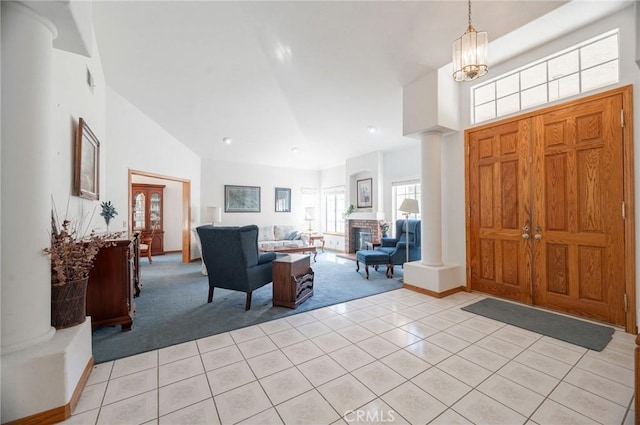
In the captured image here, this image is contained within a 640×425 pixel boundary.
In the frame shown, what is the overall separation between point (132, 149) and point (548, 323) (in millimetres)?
6535

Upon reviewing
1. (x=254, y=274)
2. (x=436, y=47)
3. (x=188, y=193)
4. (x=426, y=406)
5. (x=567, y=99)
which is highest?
(x=436, y=47)

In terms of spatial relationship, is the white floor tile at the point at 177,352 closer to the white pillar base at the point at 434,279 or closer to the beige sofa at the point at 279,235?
the white pillar base at the point at 434,279

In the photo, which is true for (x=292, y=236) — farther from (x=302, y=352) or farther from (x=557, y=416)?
(x=557, y=416)

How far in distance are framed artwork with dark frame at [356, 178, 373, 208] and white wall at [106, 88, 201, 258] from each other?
4.46 m

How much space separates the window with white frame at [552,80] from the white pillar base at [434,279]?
7.16 feet

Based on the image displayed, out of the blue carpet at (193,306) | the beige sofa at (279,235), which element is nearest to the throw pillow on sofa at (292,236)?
the beige sofa at (279,235)

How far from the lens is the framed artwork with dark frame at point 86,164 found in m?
2.69

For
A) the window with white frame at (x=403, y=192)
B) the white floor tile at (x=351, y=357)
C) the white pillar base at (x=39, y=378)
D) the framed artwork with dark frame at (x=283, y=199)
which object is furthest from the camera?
the framed artwork with dark frame at (x=283, y=199)

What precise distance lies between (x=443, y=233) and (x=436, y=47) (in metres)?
2.54

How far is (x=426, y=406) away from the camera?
157 cm

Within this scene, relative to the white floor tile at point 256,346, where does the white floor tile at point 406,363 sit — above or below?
above

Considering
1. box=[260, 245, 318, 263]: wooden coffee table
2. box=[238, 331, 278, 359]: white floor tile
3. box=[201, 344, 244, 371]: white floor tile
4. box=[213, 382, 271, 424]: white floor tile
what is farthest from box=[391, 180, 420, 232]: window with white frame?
box=[213, 382, 271, 424]: white floor tile

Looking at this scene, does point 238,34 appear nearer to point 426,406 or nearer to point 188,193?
point 188,193

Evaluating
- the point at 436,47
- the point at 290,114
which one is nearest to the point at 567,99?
the point at 436,47
